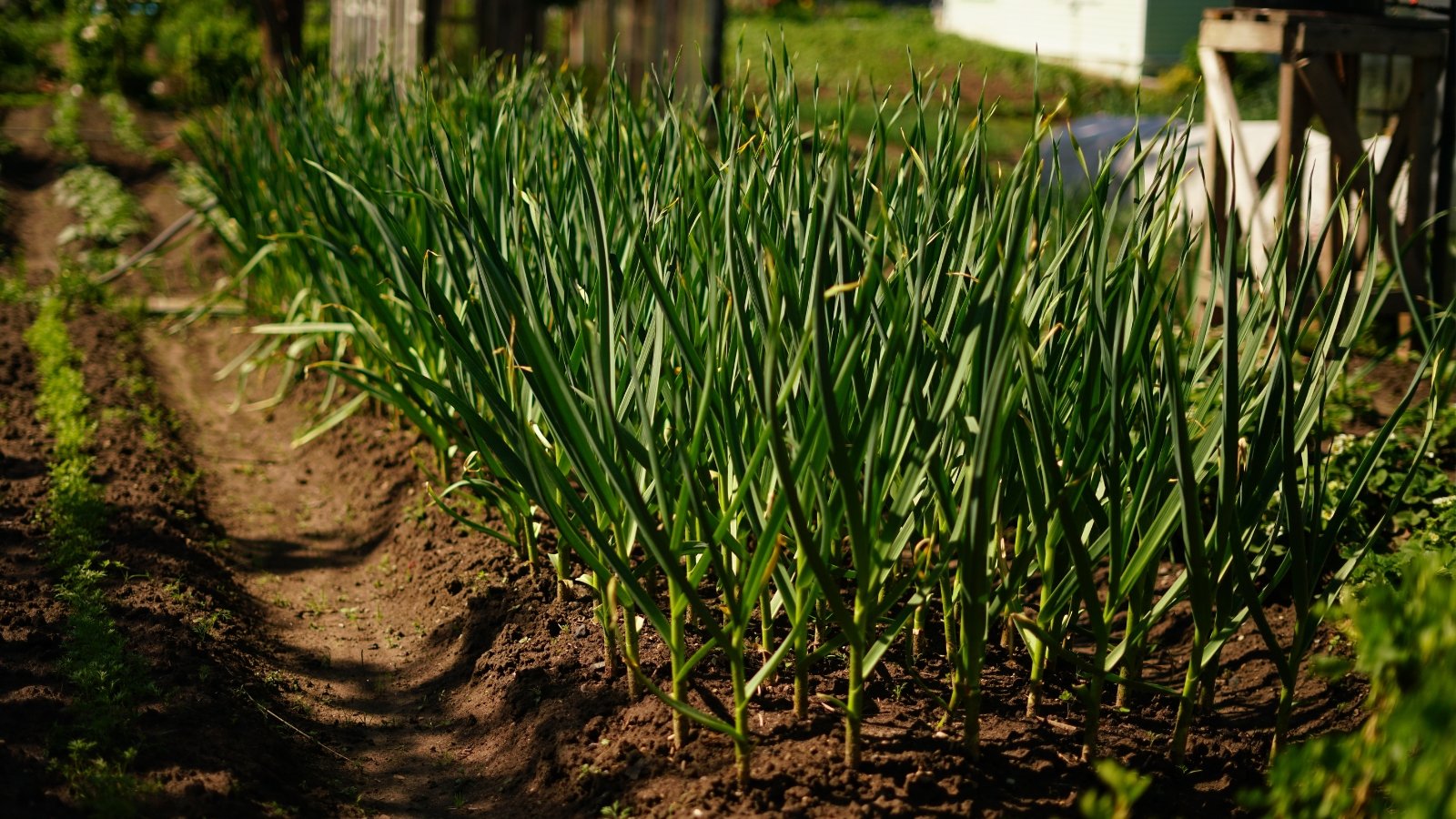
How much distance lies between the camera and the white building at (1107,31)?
14453 mm

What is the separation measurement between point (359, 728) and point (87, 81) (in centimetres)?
1018

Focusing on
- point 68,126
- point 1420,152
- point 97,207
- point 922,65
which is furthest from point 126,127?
point 922,65

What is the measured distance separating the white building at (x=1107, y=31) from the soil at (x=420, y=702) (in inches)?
459

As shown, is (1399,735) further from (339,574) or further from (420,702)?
(339,574)

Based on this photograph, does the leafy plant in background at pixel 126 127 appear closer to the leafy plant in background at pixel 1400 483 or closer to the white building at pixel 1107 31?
the leafy plant in background at pixel 1400 483

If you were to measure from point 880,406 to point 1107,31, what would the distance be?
50.1 feet

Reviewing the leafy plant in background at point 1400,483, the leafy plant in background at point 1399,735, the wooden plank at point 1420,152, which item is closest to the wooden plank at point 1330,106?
the wooden plank at point 1420,152

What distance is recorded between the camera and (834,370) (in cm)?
167

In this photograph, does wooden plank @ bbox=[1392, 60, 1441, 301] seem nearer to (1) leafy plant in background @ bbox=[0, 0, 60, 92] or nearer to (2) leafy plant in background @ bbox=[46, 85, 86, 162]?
(2) leafy plant in background @ bbox=[46, 85, 86, 162]

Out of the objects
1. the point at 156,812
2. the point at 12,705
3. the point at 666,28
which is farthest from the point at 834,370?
the point at 666,28

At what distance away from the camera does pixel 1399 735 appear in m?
1.10

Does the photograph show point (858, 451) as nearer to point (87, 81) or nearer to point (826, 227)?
point (826, 227)

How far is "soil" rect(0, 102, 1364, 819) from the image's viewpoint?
174 centimetres

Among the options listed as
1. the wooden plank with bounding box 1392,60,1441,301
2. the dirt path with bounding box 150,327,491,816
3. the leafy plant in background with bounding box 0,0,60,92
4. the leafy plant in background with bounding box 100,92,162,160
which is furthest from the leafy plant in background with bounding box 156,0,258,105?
the wooden plank with bounding box 1392,60,1441,301
